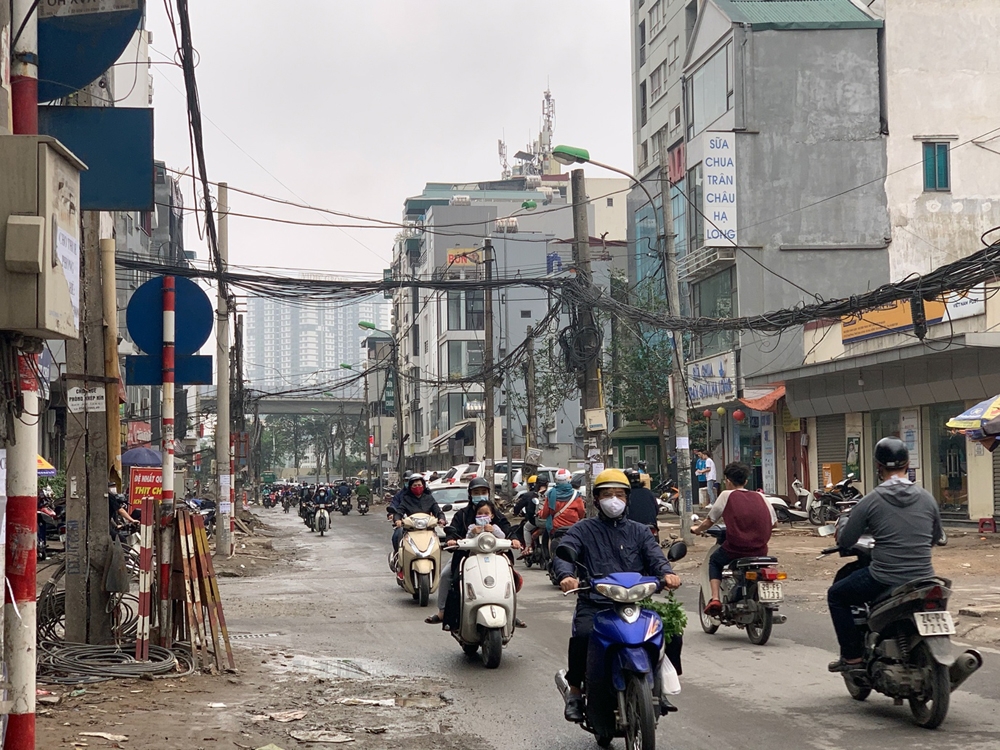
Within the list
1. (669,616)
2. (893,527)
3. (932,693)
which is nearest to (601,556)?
(669,616)

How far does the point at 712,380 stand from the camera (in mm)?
40094

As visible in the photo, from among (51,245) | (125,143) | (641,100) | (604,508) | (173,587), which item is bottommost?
(173,587)

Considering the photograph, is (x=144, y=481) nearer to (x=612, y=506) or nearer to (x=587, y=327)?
(x=612, y=506)

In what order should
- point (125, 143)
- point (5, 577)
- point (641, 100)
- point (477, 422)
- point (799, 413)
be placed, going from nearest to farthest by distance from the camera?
point (5, 577) → point (125, 143) → point (799, 413) → point (641, 100) → point (477, 422)

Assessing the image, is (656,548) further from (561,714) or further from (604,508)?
(561,714)

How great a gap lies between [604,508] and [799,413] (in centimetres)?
2864

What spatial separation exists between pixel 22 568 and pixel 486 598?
5.50 metres

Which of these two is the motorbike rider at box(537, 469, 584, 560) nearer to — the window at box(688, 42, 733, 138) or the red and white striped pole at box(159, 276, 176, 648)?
the red and white striped pole at box(159, 276, 176, 648)

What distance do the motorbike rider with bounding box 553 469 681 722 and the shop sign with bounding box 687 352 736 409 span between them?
104 feet

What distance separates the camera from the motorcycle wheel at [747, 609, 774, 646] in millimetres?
10875

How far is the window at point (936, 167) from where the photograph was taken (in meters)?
39.0

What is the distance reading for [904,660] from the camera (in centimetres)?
730

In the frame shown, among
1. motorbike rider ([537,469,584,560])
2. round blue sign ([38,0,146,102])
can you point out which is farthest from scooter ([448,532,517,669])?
motorbike rider ([537,469,584,560])

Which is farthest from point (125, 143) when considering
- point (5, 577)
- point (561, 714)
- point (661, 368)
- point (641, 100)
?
point (641, 100)
